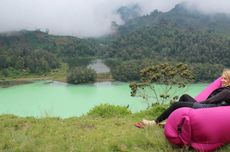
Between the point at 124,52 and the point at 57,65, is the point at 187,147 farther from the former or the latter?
the point at 124,52

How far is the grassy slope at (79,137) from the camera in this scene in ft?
11.7

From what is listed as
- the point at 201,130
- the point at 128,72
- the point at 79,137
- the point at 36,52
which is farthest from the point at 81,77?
the point at 201,130

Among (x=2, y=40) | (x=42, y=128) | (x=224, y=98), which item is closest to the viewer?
(x=224, y=98)

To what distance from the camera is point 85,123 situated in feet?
16.1

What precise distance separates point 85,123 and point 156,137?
1.48 m

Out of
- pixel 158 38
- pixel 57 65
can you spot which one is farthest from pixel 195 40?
pixel 57 65

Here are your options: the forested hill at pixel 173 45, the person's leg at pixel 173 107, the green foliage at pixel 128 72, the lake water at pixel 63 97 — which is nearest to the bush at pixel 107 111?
the person's leg at pixel 173 107

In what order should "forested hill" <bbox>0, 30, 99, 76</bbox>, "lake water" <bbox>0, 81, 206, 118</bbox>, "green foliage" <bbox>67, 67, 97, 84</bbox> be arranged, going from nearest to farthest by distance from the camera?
"lake water" <bbox>0, 81, 206, 118</bbox>
"green foliage" <bbox>67, 67, 97, 84</bbox>
"forested hill" <bbox>0, 30, 99, 76</bbox>

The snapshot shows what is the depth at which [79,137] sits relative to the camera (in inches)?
160

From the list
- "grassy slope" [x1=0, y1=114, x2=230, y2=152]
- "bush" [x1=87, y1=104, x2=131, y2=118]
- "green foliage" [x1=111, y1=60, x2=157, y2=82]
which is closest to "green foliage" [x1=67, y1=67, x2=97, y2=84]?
"green foliage" [x1=111, y1=60, x2=157, y2=82]

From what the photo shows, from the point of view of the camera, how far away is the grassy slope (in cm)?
357

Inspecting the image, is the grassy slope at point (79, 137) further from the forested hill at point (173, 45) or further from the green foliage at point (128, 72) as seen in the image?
the forested hill at point (173, 45)

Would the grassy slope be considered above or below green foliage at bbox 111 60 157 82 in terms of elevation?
above

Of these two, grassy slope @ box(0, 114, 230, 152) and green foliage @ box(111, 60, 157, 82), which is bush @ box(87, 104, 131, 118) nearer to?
grassy slope @ box(0, 114, 230, 152)
